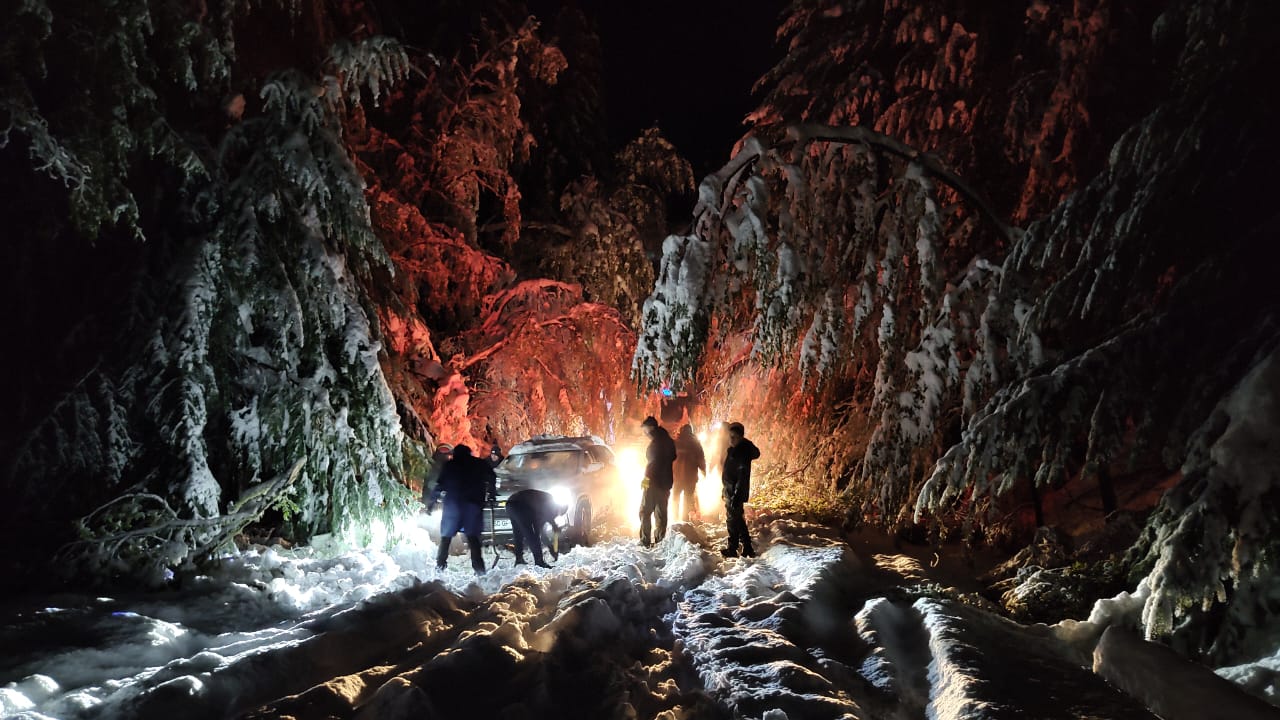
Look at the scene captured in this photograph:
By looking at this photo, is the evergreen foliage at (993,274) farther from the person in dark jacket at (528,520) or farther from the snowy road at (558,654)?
the person in dark jacket at (528,520)

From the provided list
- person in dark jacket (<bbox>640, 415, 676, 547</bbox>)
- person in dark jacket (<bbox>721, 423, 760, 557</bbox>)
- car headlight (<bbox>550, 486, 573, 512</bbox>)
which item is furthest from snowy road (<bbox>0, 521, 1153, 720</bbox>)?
car headlight (<bbox>550, 486, 573, 512</bbox>)

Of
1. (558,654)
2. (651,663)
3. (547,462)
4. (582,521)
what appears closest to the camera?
(558,654)

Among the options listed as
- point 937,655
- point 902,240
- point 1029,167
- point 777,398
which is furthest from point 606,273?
point 937,655

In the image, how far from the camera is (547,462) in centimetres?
1241

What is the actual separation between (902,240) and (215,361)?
7.47 metres

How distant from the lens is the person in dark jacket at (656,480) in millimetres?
10430

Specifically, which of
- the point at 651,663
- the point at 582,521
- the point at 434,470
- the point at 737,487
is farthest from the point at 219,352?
the point at 651,663

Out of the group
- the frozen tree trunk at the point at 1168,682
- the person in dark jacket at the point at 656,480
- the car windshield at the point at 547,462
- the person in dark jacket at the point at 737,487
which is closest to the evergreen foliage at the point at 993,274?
the frozen tree trunk at the point at 1168,682

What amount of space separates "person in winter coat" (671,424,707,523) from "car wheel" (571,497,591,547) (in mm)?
1490

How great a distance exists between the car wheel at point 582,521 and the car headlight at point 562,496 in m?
0.17

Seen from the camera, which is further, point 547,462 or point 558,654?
point 547,462

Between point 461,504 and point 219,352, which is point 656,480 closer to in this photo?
point 461,504

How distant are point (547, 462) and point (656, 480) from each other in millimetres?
2643

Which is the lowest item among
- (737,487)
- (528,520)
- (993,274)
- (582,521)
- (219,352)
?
Answer: (582,521)
